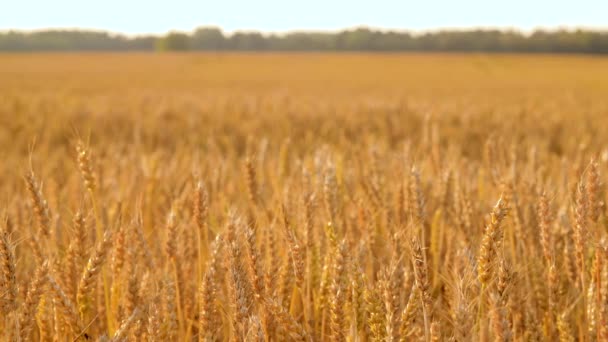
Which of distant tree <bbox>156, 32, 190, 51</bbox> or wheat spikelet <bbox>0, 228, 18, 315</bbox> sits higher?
distant tree <bbox>156, 32, 190, 51</bbox>

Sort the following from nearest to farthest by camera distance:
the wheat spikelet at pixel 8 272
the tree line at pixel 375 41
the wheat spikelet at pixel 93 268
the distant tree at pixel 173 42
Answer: the wheat spikelet at pixel 8 272, the wheat spikelet at pixel 93 268, the tree line at pixel 375 41, the distant tree at pixel 173 42

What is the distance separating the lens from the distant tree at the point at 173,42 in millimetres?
→ 82312

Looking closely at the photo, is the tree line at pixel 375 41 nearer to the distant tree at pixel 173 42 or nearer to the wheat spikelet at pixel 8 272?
the distant tree at pixel 173 42

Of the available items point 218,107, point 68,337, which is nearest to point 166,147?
point 218,107

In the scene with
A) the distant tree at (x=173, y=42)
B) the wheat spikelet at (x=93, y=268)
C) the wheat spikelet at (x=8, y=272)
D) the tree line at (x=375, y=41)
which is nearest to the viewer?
the wheat spikelet at (x=8, y=272)

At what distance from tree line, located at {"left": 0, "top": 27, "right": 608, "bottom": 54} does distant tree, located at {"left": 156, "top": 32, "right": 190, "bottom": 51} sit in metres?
10.1

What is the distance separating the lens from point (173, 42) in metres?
82.5

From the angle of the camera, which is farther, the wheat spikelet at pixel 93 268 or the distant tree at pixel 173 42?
the distant tree at pixel 173 42

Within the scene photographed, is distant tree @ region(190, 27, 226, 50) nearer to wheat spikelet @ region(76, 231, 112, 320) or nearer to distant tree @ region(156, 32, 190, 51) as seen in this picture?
distant tree @ region(156, 32, 190, 51)

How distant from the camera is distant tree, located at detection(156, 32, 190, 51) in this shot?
8231 cm

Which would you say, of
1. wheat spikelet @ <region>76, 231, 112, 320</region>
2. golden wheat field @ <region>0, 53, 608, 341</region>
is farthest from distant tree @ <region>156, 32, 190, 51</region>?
wheat spikelet @ <region>76, 231, 112, 320</region>

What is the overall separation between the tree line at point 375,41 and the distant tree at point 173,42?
33.1ft

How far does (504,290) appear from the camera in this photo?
3.41 ft

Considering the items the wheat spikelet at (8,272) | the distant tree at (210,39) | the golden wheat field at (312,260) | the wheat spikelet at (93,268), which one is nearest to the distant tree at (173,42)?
the distant tree at (210,39)
